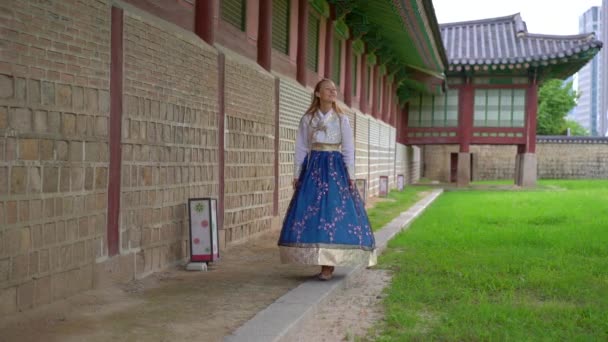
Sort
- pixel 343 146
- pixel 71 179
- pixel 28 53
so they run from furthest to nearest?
pixel 343 146, pixel 71 179, pixel 28 53

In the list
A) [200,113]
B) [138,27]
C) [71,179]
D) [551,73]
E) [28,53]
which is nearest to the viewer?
[28,53]

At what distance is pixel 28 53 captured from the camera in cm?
432

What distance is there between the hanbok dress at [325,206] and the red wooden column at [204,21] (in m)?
2.11

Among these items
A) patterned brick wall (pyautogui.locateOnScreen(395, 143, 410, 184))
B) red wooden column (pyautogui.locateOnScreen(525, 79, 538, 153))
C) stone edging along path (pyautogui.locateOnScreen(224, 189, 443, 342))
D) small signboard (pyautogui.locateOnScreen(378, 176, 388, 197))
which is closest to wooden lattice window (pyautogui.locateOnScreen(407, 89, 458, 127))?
patterned brick wall (pyautogui.locateOnScreen(395, 143, 410, 184))

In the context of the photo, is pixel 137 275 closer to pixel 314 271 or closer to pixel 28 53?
pixel 314 271

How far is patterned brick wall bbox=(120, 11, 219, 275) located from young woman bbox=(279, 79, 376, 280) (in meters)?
1.16

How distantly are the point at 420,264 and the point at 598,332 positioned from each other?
2903 millimetres

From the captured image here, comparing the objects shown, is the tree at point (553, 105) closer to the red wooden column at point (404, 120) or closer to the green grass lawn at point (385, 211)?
the red wooden column at point (404, 120)

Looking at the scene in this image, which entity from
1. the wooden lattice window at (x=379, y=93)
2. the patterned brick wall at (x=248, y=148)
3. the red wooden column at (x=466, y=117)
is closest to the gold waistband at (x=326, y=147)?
the patterned brick wall at (x=248, y=148)

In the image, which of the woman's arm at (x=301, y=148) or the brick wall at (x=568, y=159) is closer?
the woman's arm at (x=301, y=148)

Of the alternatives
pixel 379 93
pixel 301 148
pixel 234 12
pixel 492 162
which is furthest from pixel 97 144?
pixel 492 162

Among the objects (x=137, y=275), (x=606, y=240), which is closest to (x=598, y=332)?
(x=137, y=275)

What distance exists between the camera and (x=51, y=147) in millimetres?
4543

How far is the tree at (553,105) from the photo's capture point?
49094mm
